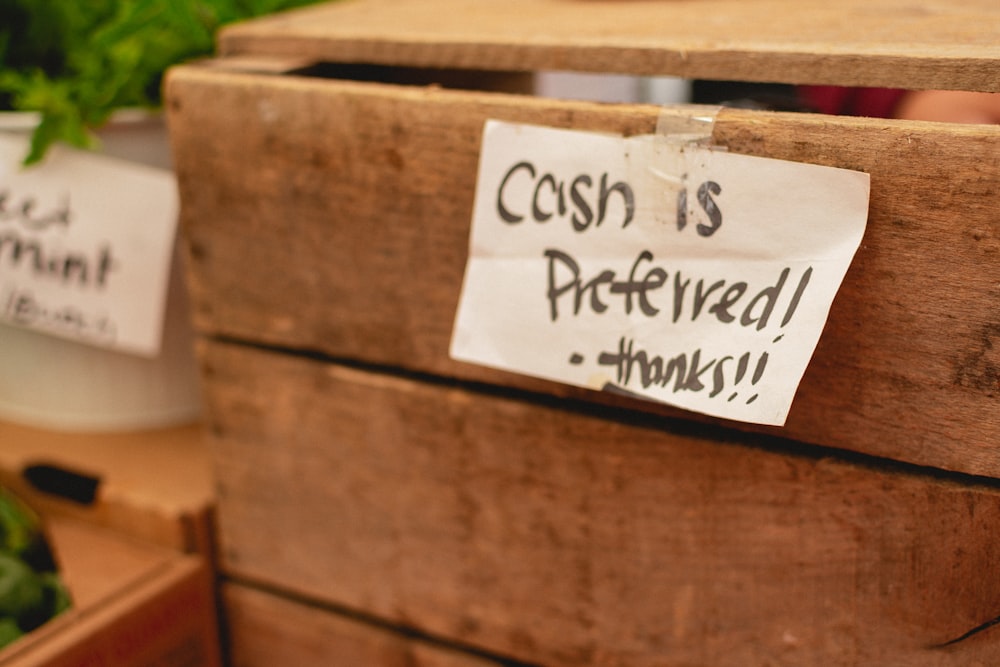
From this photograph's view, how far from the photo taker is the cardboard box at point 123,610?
2.36 ft

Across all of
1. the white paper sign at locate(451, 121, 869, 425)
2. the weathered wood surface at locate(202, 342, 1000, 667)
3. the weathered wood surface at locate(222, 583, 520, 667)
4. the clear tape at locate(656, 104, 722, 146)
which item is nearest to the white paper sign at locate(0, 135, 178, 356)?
the weathered wood surface at locate(202, 342, 1000, 667)

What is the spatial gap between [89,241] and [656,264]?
580mm

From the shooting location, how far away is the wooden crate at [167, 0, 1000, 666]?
523 mm

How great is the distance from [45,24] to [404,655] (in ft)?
2.32

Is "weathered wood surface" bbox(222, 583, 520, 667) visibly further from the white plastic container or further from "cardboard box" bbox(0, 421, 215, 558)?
the white plastic container

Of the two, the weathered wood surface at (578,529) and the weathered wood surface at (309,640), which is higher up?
the weathered wood surface at (578,529)

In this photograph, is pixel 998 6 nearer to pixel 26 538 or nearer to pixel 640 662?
pixel 640 662

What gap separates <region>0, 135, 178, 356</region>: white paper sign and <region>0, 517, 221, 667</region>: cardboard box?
0.20 metres

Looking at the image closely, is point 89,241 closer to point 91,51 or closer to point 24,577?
point 91,51

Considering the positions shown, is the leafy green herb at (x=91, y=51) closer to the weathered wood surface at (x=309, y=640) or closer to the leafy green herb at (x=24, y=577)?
the leafy green herb at (x=24, y=577)

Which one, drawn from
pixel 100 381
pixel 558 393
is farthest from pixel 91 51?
pixel 558 393

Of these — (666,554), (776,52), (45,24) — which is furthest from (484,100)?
(45,24)

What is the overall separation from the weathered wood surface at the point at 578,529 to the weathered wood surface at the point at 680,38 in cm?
24

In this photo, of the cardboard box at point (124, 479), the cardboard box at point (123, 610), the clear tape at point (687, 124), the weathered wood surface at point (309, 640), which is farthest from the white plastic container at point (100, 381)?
the clear tape at point (687, 124)
